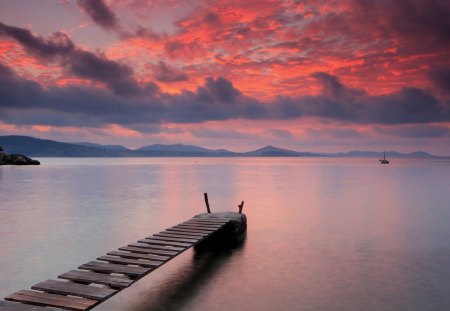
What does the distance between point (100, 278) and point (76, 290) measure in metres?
0.94

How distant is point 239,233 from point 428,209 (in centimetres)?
2443

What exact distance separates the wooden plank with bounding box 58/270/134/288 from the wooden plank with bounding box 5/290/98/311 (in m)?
1.00

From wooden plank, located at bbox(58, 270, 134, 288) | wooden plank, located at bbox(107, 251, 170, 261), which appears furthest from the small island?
wooden plank, located at bbox(58, 270, 134, 288)

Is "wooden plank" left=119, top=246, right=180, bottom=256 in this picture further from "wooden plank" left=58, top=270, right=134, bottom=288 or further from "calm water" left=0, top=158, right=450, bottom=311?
"wooden plank" left=58, top=270, right=134, bottom=288

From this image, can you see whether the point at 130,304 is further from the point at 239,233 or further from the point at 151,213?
the point at 151,213

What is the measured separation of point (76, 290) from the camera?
29.0 ft

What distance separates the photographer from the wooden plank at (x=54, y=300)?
26.4 feet

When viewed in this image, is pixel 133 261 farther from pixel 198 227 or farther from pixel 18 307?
pixel 198 227

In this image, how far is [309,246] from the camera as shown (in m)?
20.2

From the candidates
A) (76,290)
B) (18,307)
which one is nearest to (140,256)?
(76,290)

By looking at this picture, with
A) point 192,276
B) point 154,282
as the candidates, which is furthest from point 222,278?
point 154,282

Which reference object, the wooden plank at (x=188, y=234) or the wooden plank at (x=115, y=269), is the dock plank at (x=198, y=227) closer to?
the wooden plank at (x=188, y=234)

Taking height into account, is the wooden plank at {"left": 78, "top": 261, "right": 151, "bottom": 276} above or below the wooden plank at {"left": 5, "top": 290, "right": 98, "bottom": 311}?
above

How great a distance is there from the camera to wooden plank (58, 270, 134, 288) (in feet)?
31.0
